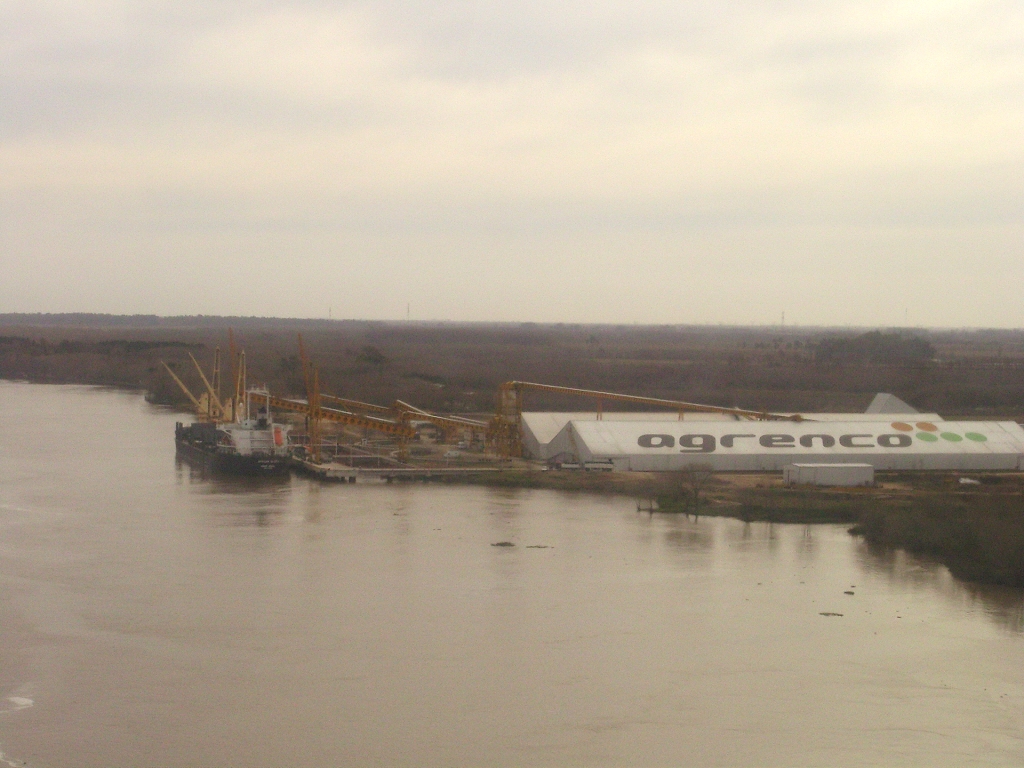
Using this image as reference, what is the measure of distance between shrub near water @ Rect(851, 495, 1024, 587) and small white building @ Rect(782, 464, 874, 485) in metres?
1.89

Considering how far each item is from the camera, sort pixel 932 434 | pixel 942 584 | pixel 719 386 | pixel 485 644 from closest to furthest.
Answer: pixel 485 644 → pixel 942 584 → pixel 932 434 → pixel 719 386

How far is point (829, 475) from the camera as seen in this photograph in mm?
16531

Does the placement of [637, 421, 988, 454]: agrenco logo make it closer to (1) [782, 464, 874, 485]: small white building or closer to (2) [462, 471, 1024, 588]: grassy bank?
(2) [462, 471, 1024, 588]: grassy bank

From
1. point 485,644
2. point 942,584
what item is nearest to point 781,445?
point 942,584

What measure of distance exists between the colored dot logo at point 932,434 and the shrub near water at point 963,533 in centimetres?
397

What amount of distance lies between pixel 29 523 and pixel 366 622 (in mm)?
6017

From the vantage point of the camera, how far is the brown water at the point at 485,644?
7.13 meters

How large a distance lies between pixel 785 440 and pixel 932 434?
2454 mm

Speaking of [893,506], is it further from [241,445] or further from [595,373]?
[595,373]

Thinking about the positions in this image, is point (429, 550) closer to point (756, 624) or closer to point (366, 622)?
point (366, 622)

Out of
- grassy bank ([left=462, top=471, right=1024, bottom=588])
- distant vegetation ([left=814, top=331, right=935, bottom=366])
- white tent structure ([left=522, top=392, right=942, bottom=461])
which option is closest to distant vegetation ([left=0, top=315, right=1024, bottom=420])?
distant vegetation ([left=814, top=331, right=935, bottom=366])

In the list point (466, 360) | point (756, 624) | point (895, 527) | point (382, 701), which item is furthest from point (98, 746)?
point (466, 360)

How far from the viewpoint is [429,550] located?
1241 cm

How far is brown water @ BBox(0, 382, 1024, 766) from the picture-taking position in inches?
281
